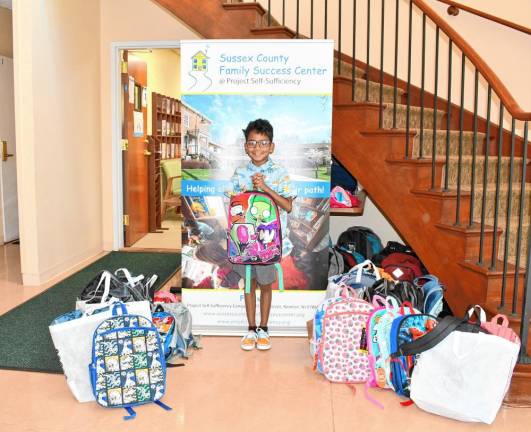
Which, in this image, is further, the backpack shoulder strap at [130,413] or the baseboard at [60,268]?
the baseboard at [60,268]

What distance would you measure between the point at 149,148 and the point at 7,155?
161 centimetres

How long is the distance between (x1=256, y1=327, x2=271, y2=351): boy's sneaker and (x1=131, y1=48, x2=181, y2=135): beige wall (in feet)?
14.9

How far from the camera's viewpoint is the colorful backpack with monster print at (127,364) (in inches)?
101

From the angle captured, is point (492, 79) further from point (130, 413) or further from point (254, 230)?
point (130, 413)

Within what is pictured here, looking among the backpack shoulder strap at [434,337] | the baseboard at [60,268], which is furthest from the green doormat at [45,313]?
the backpack shoulder strap at [434,337]

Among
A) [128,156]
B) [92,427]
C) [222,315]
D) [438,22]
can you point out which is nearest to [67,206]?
[128,156]

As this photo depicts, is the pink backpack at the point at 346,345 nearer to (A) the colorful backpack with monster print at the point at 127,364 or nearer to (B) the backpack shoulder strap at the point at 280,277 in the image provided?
(B) the backpack shoulder strap at the point at 280,277

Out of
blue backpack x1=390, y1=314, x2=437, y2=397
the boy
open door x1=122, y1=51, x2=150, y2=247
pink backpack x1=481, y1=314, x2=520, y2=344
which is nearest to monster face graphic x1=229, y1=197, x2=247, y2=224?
the boy

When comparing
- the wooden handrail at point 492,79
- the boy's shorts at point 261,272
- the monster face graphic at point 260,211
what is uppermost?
the wooden handrail at point 492,79

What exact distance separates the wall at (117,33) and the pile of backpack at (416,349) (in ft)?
10.9

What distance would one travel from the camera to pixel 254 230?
3279 mm

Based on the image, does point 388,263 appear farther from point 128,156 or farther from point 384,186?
point 128,156

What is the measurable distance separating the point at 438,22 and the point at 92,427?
9.85 feet

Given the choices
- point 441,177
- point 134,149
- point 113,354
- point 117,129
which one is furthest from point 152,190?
point 113,354
